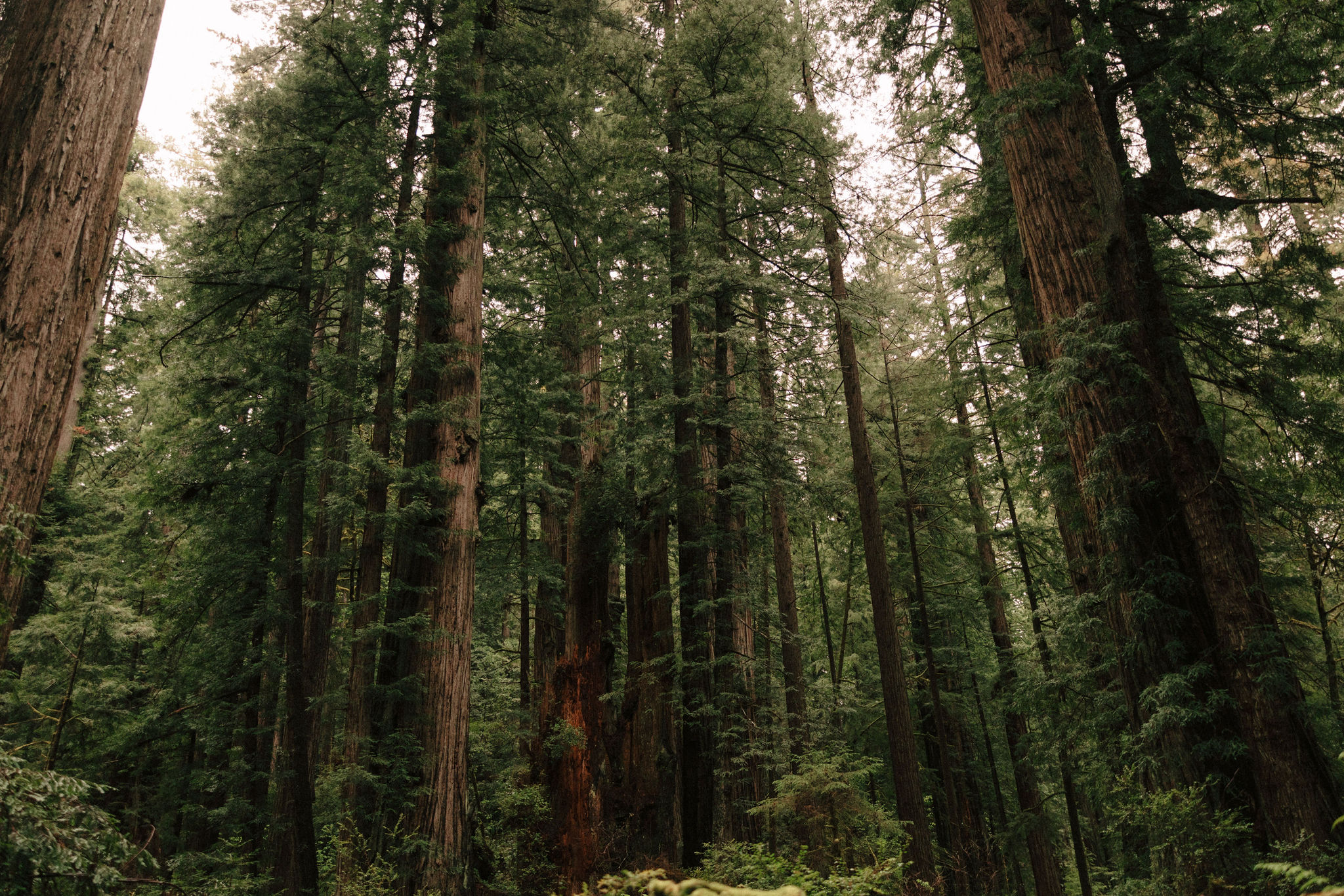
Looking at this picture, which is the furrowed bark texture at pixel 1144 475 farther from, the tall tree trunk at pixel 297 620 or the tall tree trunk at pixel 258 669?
the tall tree trunk at pixel 258 669

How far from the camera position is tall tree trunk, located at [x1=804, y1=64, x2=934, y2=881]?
10.0 m

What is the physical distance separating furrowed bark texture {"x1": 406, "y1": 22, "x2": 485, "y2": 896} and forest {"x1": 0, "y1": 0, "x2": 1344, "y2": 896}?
0.07 m

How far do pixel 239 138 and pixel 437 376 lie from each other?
21.6ft

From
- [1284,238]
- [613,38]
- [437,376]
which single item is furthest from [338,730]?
[1284,238]

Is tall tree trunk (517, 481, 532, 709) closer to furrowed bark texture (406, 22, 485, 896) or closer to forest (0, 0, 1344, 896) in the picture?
forest (0, 0, 1344, 896)

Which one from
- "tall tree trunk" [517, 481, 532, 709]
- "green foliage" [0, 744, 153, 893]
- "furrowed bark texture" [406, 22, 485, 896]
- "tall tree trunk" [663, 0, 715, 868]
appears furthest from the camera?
"tall tree trunk" [517, 481, 532, 709]

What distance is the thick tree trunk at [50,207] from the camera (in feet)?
12.0

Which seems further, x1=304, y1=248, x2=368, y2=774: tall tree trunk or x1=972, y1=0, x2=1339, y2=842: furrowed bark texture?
x1=304, y1=248, x2=368, y2=774: tall tree trunk

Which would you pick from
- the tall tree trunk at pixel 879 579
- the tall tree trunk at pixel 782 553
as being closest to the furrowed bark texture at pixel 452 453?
the tall tree trunk at pixel 782 553

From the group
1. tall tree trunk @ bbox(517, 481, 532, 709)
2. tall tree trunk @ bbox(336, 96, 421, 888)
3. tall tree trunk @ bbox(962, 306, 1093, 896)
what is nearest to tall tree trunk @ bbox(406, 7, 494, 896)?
tall tree trunk @ bbox(336, 96, 421, 888)

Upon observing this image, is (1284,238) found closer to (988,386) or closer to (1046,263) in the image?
(1046,263)

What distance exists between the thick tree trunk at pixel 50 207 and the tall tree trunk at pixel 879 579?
9301 millimetres

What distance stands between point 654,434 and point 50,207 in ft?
25.5

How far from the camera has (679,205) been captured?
11555 millimetres
